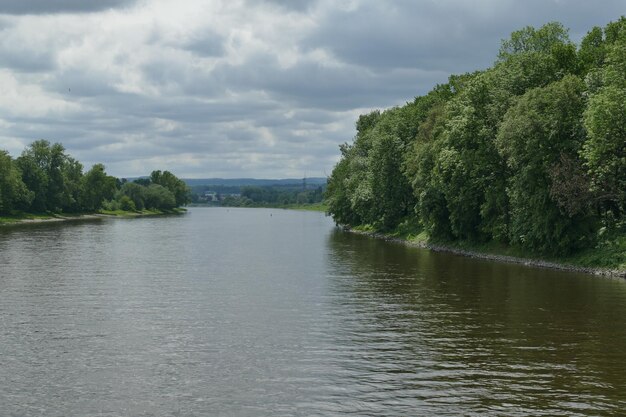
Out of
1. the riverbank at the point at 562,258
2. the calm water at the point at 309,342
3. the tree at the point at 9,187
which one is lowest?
the calm water at the point at 309,342

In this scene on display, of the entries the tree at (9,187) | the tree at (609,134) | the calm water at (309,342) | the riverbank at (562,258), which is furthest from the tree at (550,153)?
the tree at (9,187)

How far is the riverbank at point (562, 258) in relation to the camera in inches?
2185

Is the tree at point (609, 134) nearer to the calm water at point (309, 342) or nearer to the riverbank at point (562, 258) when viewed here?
the riverbank at point (562, 258)

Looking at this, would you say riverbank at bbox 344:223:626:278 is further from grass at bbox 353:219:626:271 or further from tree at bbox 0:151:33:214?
tree at bbox 0:151:33:214

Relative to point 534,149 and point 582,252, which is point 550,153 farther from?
point 582,252

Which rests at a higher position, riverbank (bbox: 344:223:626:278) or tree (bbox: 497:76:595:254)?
tree (bbox: 497:76:595:254)

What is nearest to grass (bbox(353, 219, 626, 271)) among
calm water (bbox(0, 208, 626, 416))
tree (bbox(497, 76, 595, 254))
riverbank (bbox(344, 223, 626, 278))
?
riverbank (bbox(344, 223, 626, 278))

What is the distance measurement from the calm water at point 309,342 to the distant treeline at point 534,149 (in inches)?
259

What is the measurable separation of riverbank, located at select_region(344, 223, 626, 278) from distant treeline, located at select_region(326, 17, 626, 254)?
1.20 m

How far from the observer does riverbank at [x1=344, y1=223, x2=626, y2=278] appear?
55500 mm

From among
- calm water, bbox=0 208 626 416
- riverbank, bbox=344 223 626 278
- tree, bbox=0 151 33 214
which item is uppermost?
tree, bbox=0 151 33 214

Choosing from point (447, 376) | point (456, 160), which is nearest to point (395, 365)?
point (447, 376)

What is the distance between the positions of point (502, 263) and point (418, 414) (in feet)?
157

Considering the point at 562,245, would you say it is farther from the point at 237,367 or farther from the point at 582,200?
the point at 237,367
